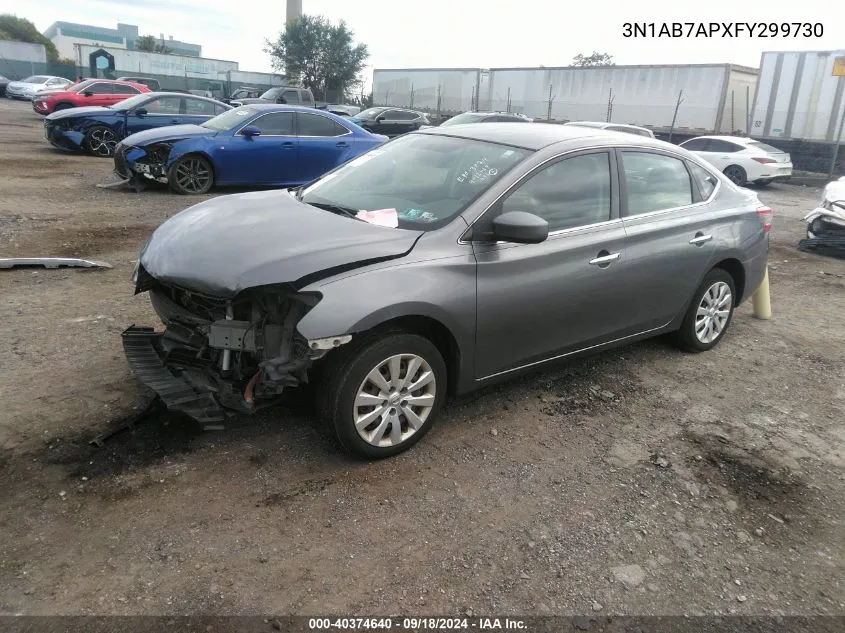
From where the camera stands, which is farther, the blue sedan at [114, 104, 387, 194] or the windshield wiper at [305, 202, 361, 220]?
the blue sedan at [114, 104, 387, 194]

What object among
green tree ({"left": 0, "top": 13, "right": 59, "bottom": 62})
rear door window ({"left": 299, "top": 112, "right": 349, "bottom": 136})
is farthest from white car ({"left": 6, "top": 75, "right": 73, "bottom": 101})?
green tree ({"left": 0, "top": 13, "right": 59, "bottom": 62})

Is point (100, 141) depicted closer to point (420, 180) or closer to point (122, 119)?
point (122, 119)

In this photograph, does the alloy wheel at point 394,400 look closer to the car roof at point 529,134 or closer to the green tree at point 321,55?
the car roof at point 529,134

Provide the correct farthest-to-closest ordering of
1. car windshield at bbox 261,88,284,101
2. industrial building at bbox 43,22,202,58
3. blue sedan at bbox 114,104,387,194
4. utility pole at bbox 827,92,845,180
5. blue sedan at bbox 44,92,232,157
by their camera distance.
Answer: industrial building at bbox 43,22,202,58 → car windshield at bbox 261,88,284,101 → utility pole at bbox 827,92,845,180 → blue sedan at bbox 44,92,232,157 → blue sedan at bbox 114,104,387,194

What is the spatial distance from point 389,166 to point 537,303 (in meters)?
1.40

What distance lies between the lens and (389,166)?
4.35 m

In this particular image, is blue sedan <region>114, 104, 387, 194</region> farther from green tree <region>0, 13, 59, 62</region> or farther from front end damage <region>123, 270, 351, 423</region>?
green tree <region>0, 13, 59, 62</region>

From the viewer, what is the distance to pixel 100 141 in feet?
45.6

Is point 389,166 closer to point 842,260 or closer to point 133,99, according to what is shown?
point 842,260

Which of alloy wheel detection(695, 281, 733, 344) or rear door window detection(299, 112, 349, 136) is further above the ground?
rear door window detection(299, 112, 349, 136)

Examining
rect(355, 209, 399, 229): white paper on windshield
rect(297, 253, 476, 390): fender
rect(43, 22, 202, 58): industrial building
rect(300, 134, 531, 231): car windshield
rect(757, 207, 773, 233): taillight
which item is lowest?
rect(297, 253, 476, 390): fender

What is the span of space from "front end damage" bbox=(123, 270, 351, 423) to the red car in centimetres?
1856

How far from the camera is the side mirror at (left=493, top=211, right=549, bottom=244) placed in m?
3.43

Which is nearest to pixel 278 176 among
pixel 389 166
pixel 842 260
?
pixel 389 166
